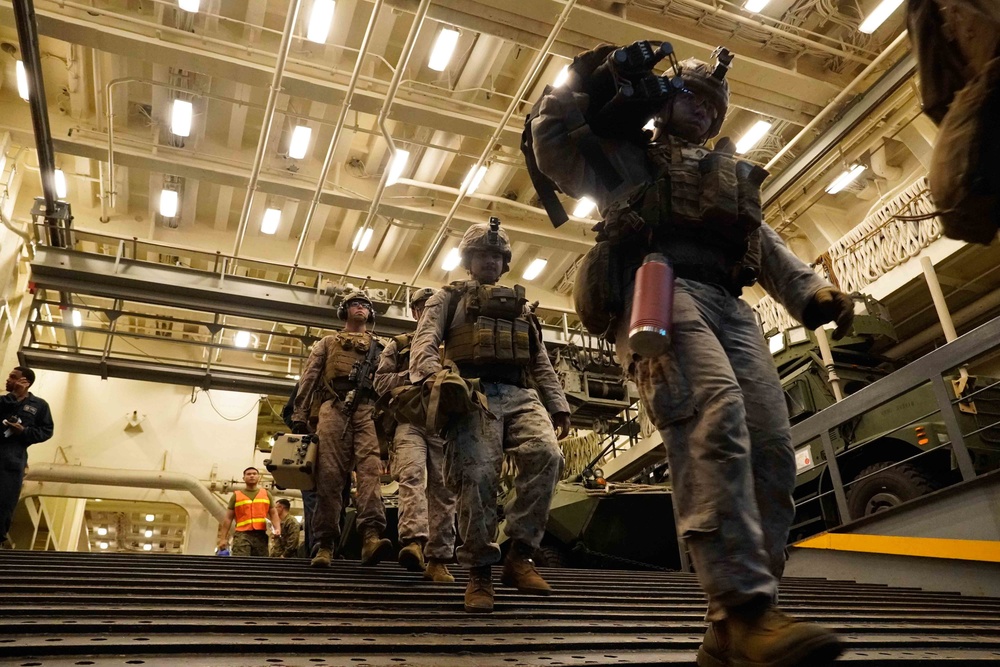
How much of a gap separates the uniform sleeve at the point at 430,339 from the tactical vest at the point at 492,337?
0.08 metres

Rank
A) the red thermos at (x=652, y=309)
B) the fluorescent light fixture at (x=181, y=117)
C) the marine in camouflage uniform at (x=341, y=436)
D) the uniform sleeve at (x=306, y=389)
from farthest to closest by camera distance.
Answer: the fluorescent light fixture at (x=181, y=117) < the uniform sleeve at (x=306, y=389) < the marine in camouflage uniform at (x=341, y=436) < the red thermos at (x=652, y=309)

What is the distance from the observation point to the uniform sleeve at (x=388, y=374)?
4.86 metres

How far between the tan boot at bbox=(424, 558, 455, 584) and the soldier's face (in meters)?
1.45

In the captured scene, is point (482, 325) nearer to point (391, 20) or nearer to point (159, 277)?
point (391, 20)

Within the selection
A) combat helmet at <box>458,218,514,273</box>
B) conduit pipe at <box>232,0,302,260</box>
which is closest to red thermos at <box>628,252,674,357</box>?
combat helmet at <box>458,218,514,273</box>

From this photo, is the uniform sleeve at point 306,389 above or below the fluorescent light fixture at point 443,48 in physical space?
below

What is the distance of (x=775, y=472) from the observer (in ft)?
6.70

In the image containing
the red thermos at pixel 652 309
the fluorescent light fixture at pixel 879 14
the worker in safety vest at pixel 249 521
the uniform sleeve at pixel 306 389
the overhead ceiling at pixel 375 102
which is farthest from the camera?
the worker in safety vest at pixel 249 521

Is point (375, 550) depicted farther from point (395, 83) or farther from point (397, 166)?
point (397, 166)

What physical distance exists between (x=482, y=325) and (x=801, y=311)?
63.2 inches

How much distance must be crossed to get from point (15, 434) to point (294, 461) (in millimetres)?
2947

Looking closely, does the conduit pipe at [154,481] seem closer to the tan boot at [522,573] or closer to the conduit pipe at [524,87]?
the conduit pipe at [524,87]

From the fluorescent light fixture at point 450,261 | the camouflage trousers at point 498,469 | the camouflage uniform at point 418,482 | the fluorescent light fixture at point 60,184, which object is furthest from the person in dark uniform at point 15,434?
the fluorescent light fixture at point 450,261

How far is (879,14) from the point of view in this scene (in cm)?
803
